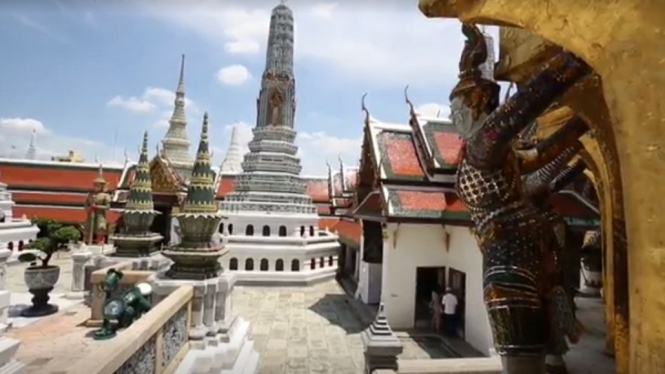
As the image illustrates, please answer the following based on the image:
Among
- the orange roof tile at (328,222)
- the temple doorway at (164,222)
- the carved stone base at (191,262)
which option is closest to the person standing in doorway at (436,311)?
the carved stone base at (191,262)

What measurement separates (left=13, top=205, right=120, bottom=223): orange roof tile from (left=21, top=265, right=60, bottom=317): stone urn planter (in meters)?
16.9

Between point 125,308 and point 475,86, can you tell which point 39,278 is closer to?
point 125,308

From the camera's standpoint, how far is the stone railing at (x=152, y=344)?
3.40 m

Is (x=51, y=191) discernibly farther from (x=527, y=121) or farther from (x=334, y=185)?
(x=527, y=121)

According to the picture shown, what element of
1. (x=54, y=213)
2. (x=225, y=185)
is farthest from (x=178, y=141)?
(x=54, y=213)

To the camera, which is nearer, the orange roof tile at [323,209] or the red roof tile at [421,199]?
the red roof tile at [421,199]

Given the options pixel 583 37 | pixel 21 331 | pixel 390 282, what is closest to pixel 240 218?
pixel 390 282

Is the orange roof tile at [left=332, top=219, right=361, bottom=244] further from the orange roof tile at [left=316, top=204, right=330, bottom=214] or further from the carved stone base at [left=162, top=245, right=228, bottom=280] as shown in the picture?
the carved stone base at [left=162, top=245, right=228, bottom=280]

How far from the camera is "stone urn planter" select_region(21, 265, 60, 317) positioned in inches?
398

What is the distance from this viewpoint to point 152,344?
489 centimetres

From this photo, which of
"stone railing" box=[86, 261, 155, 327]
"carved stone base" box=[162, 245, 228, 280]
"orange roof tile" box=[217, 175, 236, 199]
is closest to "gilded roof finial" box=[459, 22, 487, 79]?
"carved stone base" box=[162, 245, 228, 280]

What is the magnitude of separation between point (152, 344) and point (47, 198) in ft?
87.8

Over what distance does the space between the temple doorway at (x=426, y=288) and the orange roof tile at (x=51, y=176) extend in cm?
2199

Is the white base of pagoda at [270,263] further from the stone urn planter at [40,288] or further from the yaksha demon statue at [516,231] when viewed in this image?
the yaksha demon statue at [516,231]
